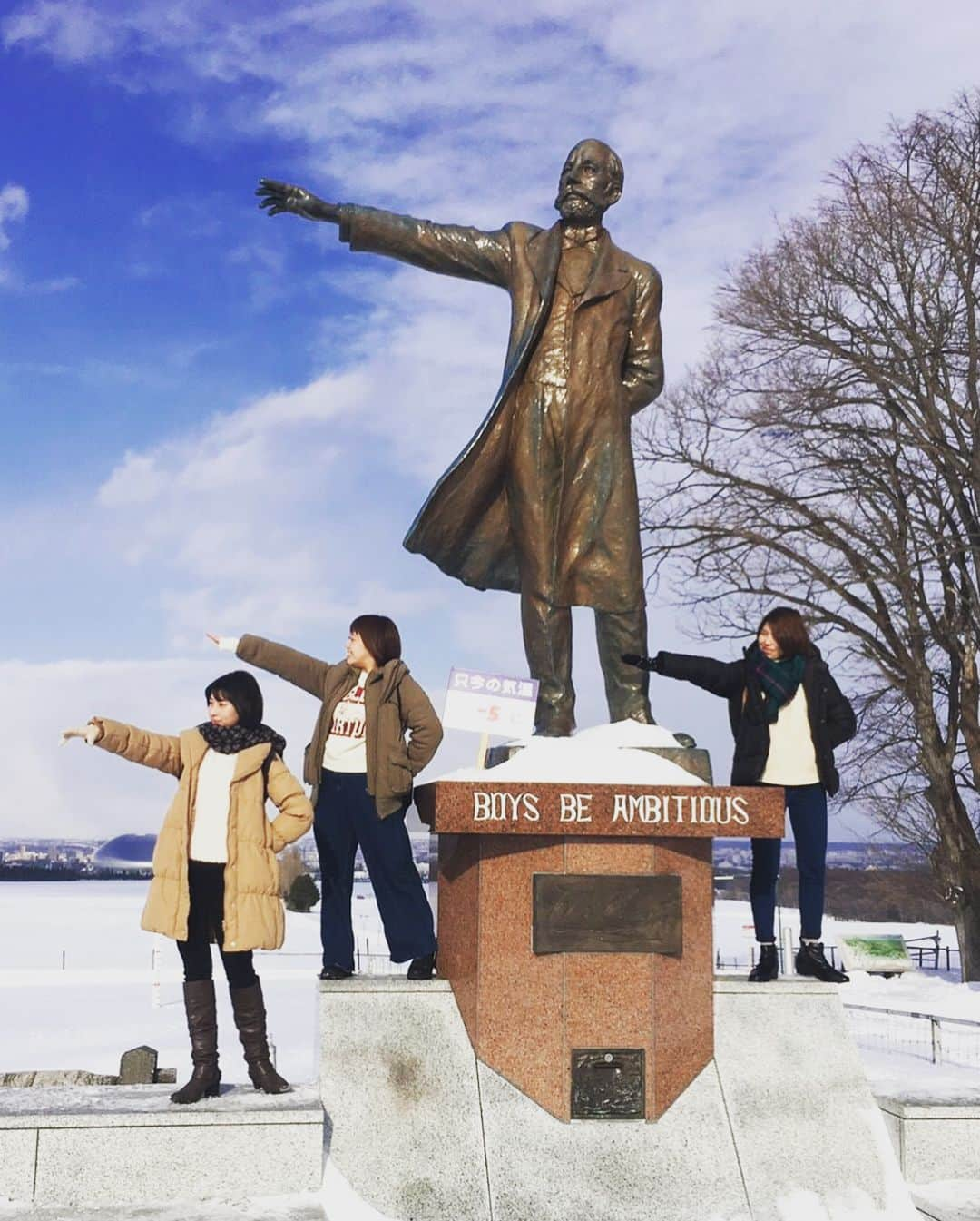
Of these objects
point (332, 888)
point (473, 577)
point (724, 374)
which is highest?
point (724, 374)

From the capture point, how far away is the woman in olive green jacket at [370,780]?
225 inches

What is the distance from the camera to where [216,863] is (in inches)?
Result: 201

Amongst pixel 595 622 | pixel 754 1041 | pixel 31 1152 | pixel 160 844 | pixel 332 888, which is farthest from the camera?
pixel 595 622

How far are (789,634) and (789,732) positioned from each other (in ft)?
1.48

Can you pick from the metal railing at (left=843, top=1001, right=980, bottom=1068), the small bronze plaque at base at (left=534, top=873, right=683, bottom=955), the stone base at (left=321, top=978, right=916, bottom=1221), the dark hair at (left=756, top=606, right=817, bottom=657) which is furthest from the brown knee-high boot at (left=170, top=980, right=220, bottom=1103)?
the metal railing at (left=843, top=1001, right=980, bottom=1068)

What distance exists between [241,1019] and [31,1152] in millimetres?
856

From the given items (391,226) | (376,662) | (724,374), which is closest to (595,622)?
(376,662)

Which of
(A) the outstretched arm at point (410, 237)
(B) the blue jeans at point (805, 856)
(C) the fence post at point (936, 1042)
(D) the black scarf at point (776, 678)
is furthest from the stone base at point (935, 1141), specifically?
(C) the fence post at point (936, 1042)

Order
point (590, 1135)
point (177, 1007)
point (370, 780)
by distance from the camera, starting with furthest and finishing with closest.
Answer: point (177, 1007) < point (370, 780) < point (590, 1135)

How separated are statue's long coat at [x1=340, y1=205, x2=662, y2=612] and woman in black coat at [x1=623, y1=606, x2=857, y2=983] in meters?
0.67

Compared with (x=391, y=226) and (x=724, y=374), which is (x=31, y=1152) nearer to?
(x=391, y=226)

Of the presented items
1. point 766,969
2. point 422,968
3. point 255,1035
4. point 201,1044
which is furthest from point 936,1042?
point 201,1044

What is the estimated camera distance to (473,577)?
691 cm

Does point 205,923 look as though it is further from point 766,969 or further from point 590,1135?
point 766,969
